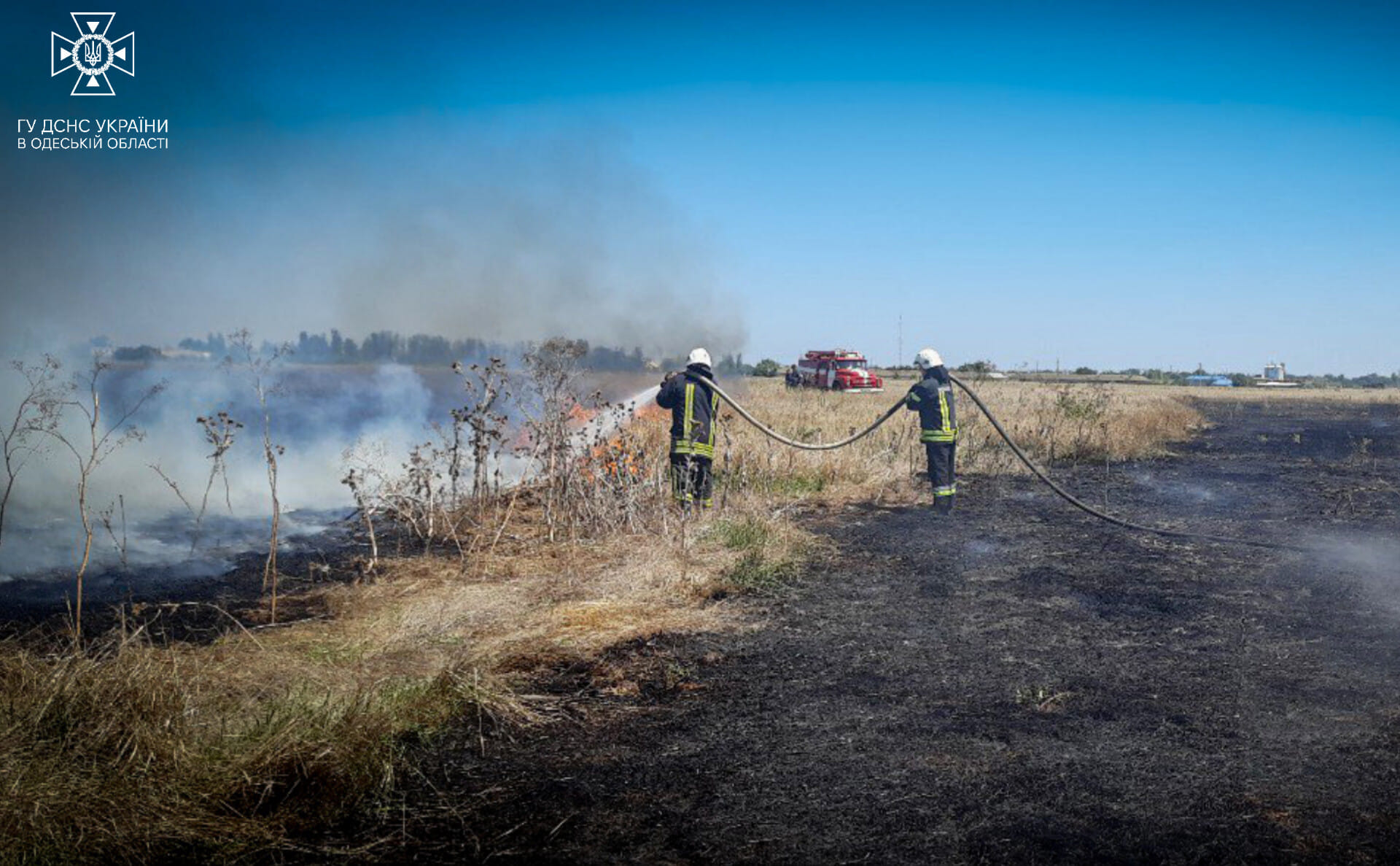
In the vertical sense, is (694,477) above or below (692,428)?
below

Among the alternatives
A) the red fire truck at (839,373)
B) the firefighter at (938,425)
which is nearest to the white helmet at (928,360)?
the firefighter at (938,425)

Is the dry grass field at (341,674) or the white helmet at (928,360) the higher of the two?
the white helmet at (928,360)

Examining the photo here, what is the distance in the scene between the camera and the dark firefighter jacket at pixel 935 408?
1088 centimetres

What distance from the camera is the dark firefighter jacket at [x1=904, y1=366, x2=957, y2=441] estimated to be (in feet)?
35.7

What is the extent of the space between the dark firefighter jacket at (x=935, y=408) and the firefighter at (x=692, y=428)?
2.64m

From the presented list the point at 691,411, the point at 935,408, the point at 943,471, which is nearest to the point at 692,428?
the point at 691,411

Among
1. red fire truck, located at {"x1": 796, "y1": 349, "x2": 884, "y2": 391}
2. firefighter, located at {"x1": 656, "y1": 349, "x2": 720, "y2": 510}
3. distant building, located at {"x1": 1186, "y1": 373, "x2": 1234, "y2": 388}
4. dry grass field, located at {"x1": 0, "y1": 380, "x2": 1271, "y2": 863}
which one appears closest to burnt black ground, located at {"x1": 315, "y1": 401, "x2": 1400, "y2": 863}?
dry grass field, located at {"x1": 0, "y1": 380, "x2": 1271, "y2": 863}

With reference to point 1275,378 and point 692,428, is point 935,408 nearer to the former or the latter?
point 692,428

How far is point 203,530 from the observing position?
9.88 meters

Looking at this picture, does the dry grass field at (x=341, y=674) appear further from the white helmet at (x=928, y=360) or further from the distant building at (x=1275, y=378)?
the distant building at (x=1275, y=378)

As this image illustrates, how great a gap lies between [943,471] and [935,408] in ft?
2.55

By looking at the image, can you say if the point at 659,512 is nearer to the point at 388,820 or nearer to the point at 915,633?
the point at 915,633

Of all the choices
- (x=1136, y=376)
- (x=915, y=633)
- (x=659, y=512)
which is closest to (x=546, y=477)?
(x=659, y=512)

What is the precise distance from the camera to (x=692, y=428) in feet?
32.2
